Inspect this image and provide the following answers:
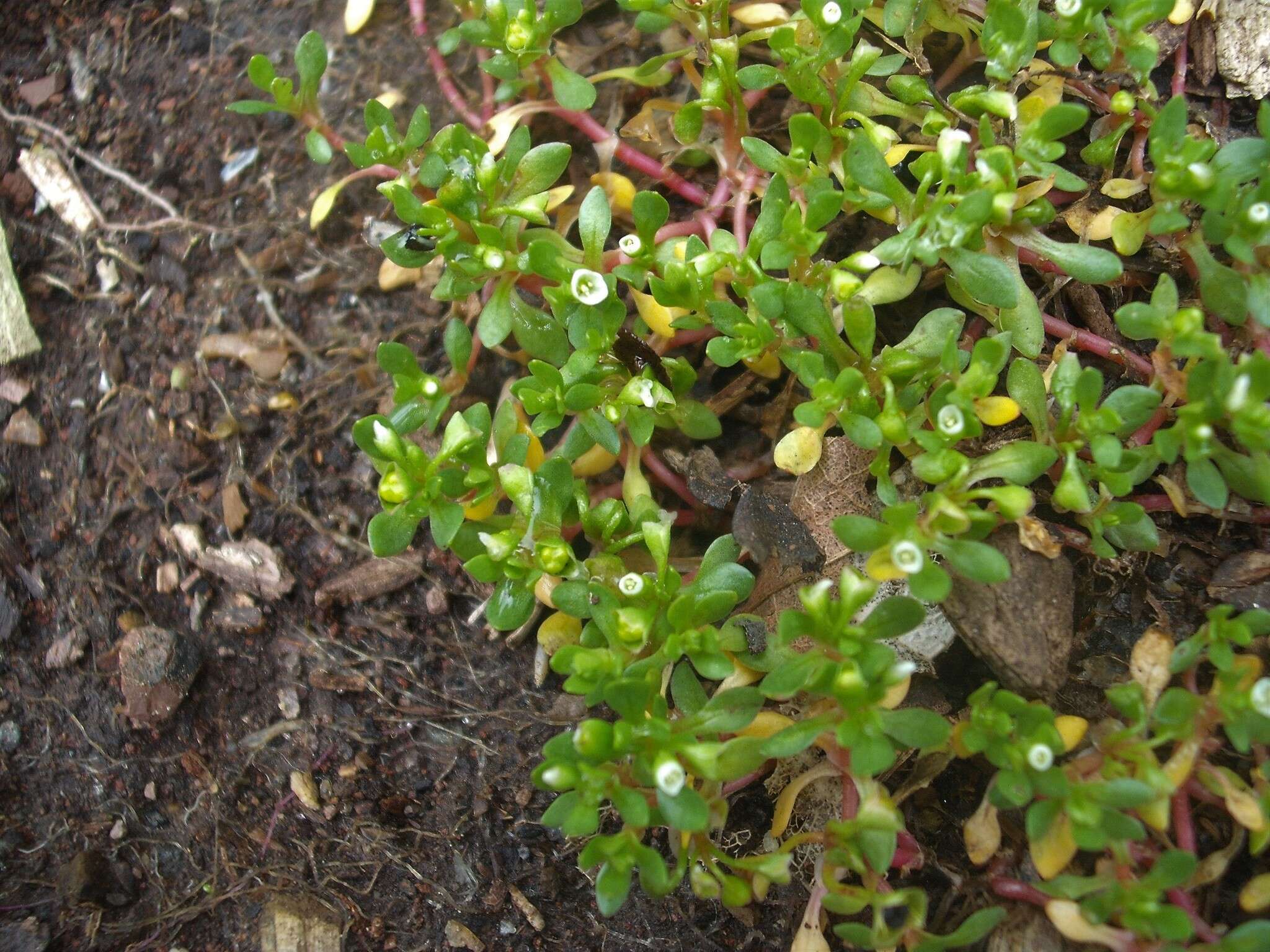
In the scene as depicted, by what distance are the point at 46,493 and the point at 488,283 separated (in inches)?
68.4

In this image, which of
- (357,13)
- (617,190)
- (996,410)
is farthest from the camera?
(357,13)

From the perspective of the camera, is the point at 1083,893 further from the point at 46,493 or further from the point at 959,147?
the point at 46,493

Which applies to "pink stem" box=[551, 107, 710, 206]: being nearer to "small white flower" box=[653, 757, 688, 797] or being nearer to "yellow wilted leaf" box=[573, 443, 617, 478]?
"yellow wilted leaf" box=[573, 443, 617, 478]

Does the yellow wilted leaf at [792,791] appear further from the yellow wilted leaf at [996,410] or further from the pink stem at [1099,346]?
the pink stem at [1099,346]

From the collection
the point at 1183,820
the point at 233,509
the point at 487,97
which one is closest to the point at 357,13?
the point at 487,97

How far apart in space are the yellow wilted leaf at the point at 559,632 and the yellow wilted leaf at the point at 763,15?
1.99 m

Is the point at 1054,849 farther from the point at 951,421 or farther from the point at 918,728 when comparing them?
the point at 951,421

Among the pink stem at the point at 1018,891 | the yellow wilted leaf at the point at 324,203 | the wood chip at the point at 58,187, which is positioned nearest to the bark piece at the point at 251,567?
the yellow wilted leaf at the point at 324,203

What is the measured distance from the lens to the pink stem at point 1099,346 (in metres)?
2.74

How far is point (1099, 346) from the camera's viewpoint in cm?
278

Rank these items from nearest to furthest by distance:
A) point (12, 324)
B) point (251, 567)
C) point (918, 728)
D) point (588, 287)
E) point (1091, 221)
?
point (918, 728) < point (588, 287) < point (1091, 221) < point (251, 567) < point (12, 324)

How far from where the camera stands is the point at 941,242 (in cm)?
252

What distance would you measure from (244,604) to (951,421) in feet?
7.59

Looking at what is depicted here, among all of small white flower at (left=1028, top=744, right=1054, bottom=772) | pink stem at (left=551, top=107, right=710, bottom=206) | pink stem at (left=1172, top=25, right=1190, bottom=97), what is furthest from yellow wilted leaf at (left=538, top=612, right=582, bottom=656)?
pink stem at (left=1172, top=25, right=1190, bottom=97)
